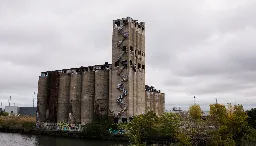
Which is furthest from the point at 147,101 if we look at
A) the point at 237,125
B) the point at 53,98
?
the point at 237,125

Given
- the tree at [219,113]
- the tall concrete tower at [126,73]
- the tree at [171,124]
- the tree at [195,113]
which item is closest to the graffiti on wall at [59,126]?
the tall concrete tower at [126,73]

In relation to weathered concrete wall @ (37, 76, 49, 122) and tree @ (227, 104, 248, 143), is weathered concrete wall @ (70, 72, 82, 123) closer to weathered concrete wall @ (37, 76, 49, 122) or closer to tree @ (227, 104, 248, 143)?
weathered concrete wall @ (37, 76, 49, 122)

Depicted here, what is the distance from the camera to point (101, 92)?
306 feet

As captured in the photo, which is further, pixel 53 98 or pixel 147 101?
pixel 53 98

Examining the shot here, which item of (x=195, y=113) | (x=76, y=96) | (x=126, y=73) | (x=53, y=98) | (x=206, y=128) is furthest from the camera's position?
(x=53, y=98)

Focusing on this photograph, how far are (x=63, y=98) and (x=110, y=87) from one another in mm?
20888

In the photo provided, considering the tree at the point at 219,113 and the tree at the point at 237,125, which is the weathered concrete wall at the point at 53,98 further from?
the tree at the point at 237,125

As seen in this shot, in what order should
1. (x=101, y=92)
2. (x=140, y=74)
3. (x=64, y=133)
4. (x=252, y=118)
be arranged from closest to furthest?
(x=252, y=118)
(x=64, y=133)
(x=101, y=92)
(x=140, y=74)

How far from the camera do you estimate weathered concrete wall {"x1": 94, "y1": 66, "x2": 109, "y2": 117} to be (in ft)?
Result: 303

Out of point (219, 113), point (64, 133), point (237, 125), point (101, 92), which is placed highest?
point (101, 92)

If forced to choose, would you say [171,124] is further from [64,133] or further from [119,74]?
[64,133]

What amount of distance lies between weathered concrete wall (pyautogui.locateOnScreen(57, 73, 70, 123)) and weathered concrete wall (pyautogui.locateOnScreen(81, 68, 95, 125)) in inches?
313

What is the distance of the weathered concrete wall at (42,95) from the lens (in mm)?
108938

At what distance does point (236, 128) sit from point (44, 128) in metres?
69.5
